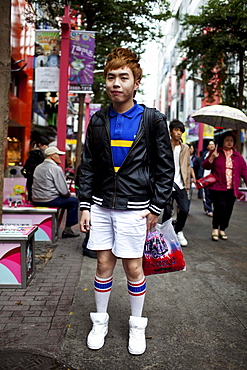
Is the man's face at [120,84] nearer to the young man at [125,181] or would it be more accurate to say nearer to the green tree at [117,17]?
the young man at [125,181]

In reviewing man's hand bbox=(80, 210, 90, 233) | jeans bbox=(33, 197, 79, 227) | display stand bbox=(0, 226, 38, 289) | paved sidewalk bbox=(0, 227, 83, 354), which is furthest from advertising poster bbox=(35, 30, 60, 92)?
man's hand bbox=(80, 210, 90, 233)

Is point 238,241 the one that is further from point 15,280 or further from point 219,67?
point 219,67

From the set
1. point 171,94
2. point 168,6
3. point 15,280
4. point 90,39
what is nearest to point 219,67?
point 168,6

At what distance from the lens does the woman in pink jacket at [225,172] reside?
6.64 m

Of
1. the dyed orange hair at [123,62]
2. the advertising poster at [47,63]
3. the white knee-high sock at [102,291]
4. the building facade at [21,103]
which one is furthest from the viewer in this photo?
the building facade at [21,103]

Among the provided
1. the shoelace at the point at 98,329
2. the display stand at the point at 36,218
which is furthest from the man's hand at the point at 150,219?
the display stand at the point at 36,218

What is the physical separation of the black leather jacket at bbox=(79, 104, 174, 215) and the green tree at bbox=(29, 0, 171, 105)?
12307 mm

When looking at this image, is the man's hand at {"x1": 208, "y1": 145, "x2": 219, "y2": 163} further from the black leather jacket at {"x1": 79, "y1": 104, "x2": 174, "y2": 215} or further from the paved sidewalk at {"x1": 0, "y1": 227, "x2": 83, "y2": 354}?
the black leather jacket at {"x1": 79, "y1": 104, "x2": 174, "y2": 215}

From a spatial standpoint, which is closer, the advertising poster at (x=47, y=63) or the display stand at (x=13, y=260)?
the display stand at (x=13, y=260)

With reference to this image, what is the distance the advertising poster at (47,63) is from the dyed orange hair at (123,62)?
7087 millimetres

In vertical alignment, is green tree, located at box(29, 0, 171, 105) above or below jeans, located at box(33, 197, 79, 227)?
above

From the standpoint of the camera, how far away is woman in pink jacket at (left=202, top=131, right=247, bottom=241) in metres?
6.64

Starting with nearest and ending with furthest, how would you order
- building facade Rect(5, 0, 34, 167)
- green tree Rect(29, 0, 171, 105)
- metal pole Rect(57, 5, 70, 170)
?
1. metal pole Rect(57, 5, 70, 170)
2. green tree Rect(29, 0, 171, 105)
3. building facade Rect(5, 0, 34, 167)

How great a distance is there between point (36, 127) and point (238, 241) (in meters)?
21.5
